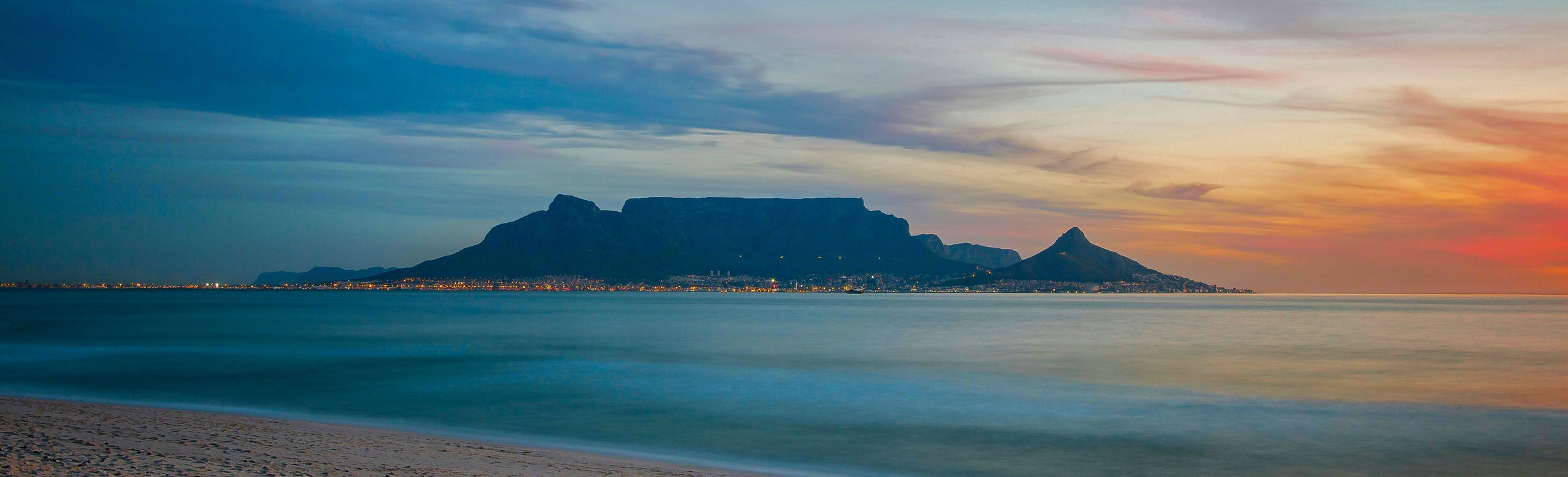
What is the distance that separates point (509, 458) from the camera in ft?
50.6

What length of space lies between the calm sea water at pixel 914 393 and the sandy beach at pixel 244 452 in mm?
3434

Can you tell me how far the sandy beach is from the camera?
11867 millimetres

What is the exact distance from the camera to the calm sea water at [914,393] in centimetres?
1969

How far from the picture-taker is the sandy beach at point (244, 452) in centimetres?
1187

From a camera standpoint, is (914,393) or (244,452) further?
(914,393)

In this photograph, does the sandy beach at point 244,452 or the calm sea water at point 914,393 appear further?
the calm sea water at point 914,393

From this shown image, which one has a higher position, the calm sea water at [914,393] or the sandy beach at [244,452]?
the sandy beach at [244,452]

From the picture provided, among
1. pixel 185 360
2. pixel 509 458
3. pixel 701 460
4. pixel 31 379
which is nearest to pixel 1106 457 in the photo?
pixel 701 460

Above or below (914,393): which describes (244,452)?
above

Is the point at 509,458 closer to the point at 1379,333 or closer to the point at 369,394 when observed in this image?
the point at 369,394

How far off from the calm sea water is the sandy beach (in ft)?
11.3

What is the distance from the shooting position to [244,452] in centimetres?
1391

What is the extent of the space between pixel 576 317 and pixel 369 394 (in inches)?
3107

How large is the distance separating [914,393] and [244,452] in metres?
21.2
